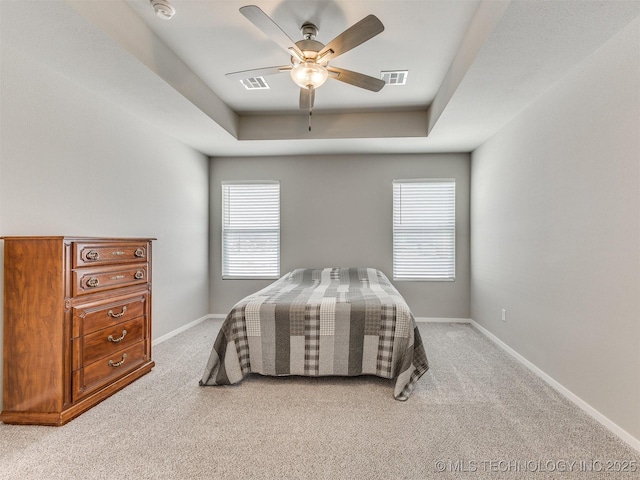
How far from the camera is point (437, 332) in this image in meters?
4.05

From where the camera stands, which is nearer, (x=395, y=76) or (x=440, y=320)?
(x=395, y=76)

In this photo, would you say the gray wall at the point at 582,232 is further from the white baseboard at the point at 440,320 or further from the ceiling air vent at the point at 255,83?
the ceiling air vent at the point at 255,83

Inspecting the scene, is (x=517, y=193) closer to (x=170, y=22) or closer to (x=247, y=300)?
(x=247, y=300)

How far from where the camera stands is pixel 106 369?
2.36 m

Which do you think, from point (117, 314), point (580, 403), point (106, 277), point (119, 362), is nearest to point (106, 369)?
point (119, 362)

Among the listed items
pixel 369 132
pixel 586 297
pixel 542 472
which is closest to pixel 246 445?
pixel 542 472

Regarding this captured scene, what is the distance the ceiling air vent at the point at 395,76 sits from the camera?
9.82 feet

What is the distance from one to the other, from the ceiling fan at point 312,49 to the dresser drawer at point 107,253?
1515 mm

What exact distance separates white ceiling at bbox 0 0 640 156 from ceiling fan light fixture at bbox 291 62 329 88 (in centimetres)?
35

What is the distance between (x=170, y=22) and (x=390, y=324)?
2.66 metres

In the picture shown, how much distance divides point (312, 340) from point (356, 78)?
198cm

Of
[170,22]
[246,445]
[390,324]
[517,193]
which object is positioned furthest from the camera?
[517,193]

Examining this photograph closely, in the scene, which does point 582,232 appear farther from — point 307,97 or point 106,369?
point 106,369

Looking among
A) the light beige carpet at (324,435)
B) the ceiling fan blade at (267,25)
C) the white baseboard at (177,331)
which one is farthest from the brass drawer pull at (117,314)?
the ceiling fan blade at (267,25)
